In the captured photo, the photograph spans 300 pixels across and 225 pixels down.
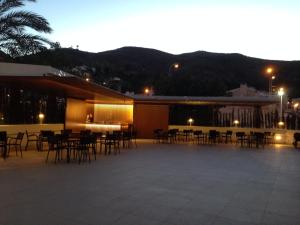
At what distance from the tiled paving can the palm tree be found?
19.1ft

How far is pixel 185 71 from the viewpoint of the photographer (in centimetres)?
3988

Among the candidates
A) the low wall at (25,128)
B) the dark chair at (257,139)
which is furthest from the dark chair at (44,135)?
the dark chair at (257,139)

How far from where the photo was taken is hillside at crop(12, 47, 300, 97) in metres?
30.9

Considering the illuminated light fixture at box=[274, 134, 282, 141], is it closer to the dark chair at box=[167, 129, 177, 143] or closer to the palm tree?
the dark chair at box=[167, 129, 177, 143]

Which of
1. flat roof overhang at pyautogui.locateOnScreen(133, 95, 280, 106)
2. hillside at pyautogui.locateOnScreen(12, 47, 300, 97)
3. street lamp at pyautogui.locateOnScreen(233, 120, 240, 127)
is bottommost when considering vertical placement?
street lamp at pyautogui.locateOnScreen(233, 120, 240, 127)

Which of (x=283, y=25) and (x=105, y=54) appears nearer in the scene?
(x=283, y=25)

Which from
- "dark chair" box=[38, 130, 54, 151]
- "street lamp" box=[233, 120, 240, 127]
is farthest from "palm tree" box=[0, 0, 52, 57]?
"street lamp" box=[233, 120, 240, 127]

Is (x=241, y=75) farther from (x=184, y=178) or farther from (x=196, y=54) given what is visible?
(x=184, y=178)

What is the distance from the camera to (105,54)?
61.3 meters

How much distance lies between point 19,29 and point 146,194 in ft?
33.7

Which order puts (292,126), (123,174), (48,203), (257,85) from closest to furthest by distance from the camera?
1. (48,203)
2. (123,174)
3. (292,126)
4. (257,85)

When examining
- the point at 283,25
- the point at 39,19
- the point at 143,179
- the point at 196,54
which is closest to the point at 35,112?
the point at 39,19

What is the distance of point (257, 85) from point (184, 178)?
38.9m

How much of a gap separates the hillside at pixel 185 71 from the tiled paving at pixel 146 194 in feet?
42.9
